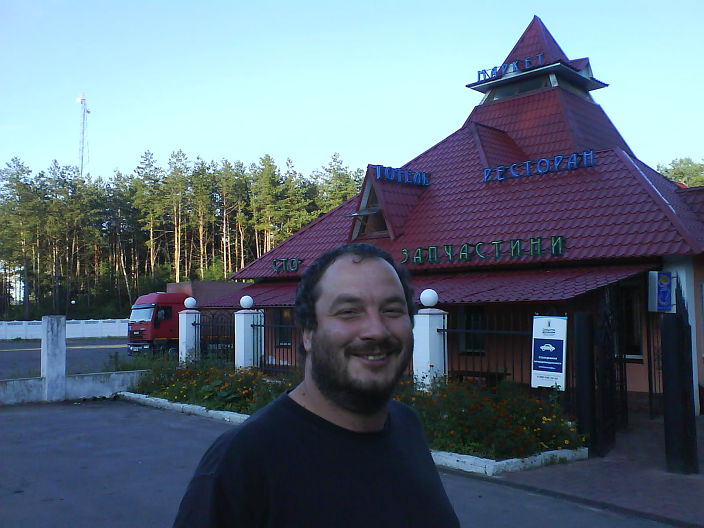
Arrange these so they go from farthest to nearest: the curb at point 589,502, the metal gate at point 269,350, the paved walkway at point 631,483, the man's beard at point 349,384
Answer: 1. the metal gate at point 269,350
2. the paved walkway at point 631,483
3. the curb at point 589,502
4. the man's beard at point 349,384

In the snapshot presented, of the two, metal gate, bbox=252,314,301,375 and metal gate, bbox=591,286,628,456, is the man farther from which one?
metal gate, bbox=252,314,301,375

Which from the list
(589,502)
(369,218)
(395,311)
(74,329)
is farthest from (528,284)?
(74,329)

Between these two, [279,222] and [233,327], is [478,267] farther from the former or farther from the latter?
[279,222]

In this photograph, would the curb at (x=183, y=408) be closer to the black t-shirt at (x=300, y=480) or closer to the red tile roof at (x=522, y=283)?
the red tile roof at (x=522, y=283)

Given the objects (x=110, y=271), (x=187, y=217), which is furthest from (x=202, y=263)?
(x=110, y=271)

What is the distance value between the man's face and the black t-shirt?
118 mm

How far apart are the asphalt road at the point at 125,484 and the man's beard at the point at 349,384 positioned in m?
5.07

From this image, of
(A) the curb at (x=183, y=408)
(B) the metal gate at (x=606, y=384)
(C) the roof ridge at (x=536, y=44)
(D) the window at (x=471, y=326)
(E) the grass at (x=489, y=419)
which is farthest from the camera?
(C) the roof ridge at (x=536, y=44)

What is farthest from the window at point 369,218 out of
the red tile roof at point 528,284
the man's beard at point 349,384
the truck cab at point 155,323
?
the man's beard at point 349,384

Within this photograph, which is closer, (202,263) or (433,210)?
(433,210)

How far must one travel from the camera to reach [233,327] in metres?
17.1

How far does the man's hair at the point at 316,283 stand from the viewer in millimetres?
2004

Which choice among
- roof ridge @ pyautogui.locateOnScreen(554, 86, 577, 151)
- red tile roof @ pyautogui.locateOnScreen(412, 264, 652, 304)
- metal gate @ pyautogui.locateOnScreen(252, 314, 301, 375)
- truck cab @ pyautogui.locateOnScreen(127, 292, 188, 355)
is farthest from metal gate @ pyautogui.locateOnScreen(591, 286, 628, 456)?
truck cab @ pyautogui.locateOnScreen(127, 292, 188, 355)

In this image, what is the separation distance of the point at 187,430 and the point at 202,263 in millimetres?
52082
